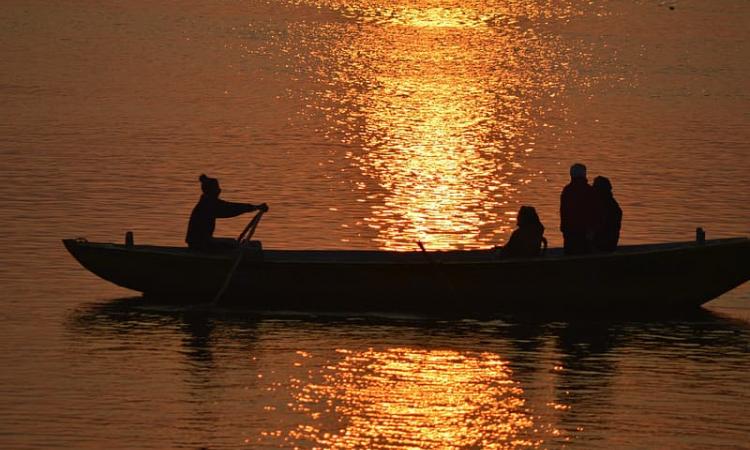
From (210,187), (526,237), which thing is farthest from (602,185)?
(210,187)

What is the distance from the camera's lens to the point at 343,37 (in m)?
82.4

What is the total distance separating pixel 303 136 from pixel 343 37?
3273 cm

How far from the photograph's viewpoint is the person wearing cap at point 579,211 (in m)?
26.8

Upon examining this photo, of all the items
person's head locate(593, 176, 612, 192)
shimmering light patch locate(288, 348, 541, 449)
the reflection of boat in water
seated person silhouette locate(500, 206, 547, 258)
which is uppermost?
person's head locate(593, 176, 612, 192)

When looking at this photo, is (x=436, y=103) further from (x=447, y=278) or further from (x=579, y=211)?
(x=447, y=278)

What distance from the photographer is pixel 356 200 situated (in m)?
38.6

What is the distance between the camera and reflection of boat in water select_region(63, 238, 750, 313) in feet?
87.2

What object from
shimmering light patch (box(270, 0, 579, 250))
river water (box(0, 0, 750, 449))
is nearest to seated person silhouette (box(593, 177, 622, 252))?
river water (box(0, 0, 750, 449))

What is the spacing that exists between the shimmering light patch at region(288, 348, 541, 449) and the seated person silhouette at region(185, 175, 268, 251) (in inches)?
138

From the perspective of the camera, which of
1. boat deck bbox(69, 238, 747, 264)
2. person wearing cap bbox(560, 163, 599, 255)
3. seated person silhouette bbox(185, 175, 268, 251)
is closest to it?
person wearing cap bbox(560, 163, 599, 255)

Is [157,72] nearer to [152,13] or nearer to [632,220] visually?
[152,13]

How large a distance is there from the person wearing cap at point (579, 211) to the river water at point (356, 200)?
1.19m

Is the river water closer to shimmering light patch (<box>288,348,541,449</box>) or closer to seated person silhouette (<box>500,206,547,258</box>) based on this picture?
shimmering light patch (<box>288,348,541,449</box>)

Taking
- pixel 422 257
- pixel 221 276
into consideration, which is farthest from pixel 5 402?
pixel 422 257
